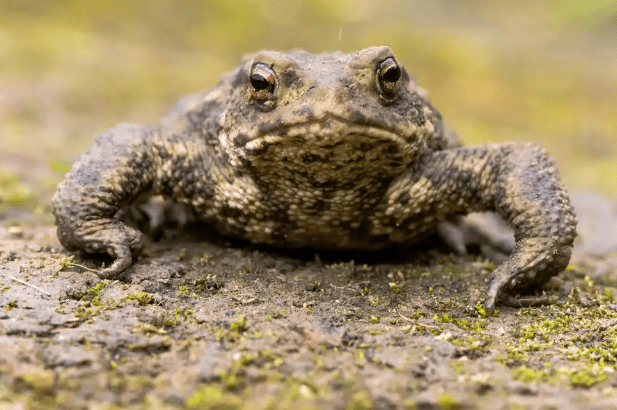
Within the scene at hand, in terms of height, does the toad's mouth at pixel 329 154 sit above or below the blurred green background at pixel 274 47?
below

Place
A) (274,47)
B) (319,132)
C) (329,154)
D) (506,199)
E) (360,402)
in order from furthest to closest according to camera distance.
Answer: (274,47), (506,199), (329,154), (319,132), (360,402)

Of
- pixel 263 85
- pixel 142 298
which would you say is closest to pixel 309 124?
pixel 263 85

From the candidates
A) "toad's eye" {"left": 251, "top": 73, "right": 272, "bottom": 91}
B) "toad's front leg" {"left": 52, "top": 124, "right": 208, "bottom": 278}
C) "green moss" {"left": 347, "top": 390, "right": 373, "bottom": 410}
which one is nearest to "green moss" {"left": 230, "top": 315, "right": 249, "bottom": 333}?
"green moss" {"left": 347, "top": 390, "right": 373, "bottom": 410}

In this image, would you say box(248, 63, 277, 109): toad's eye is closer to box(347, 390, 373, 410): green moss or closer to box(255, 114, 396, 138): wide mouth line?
box(255, 114, 396, 138): wide mouth line

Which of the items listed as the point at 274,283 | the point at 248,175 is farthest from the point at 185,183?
the point at 274,283

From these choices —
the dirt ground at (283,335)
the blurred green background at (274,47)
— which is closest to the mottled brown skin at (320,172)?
the dirt ground at (283,335)

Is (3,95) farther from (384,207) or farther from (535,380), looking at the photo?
(535,380)

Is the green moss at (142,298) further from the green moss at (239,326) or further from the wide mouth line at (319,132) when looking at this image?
the wide mouth line at (319,132)

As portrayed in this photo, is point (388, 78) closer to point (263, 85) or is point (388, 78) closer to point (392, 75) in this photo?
point (392, 75)
